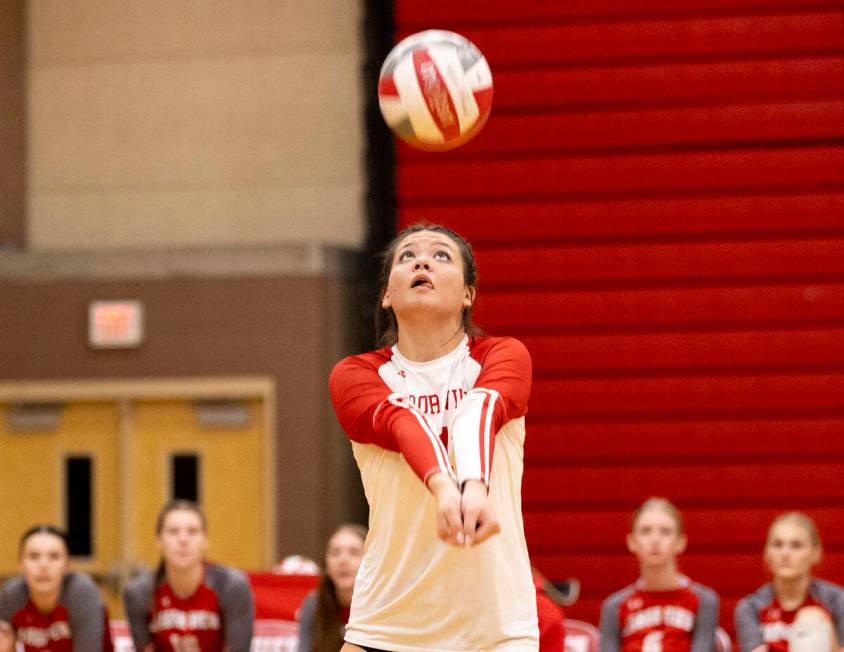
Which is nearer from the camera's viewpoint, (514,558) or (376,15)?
(514,558)

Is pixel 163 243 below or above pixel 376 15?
below

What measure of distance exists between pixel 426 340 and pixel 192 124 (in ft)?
19.6

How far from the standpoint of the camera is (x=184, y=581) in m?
5.87

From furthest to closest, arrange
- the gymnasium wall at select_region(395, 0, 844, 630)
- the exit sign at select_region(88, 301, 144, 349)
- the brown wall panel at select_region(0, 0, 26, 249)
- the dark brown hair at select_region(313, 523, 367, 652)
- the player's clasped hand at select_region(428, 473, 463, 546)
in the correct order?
the brown wall panel at select_region(0, 0, 26, 249)
the exit sign at select_region(88, 301, 144, 349)
the gymnasium wall at select_region(395, 0, 844, 630)
the dark brown hair at select_region(313, 523, 367, 652)
the player's clasped hand at select_region(428, 473, 463, 546)

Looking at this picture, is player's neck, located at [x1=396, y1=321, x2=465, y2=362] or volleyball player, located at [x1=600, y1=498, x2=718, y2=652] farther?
volleyball player, located at [x1=600, y1=498, x2=718, y2=652]

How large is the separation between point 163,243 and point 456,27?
2.28 meters

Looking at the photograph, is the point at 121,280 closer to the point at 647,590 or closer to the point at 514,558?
the point at 647,590

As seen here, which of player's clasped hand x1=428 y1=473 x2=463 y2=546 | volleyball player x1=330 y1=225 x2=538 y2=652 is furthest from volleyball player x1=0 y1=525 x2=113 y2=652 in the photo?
player's clasped hand x1=428 y1=473 x2=463 y2=546

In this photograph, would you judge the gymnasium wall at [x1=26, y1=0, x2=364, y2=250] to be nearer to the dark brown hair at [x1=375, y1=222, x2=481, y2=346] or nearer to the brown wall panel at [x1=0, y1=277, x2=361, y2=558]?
the brown wall panel at [x1=0, y1=277, x2=361, y2=558]

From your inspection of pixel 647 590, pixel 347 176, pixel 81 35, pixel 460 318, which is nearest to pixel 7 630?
pixel 647 590

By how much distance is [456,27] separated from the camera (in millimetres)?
8125

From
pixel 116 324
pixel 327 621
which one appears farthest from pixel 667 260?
pixel 327 621

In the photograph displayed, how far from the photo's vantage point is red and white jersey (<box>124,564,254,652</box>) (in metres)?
5.78

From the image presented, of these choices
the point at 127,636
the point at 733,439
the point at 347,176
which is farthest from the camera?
the point at 347,176
